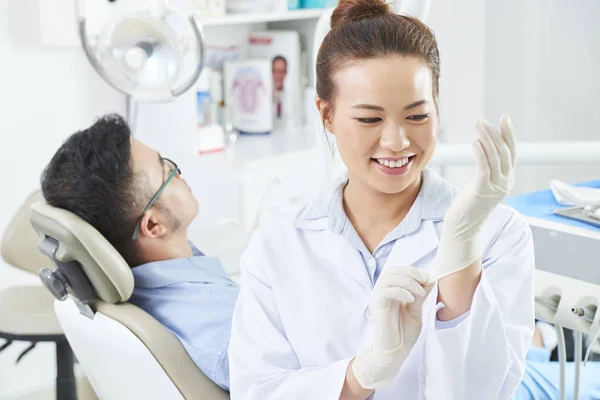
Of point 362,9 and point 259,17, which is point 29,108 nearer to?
point 259,17

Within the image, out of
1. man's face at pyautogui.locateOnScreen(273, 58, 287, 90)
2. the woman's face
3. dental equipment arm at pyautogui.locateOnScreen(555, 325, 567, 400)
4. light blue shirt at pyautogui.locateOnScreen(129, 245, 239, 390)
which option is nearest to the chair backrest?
the woman's face

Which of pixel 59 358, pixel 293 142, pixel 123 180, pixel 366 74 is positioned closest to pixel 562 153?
pixel 366 74

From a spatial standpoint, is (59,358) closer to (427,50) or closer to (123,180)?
(123,180)

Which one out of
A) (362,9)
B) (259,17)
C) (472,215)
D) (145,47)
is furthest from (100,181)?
(259,17)

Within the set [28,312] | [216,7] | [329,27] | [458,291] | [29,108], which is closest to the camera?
[458,291]

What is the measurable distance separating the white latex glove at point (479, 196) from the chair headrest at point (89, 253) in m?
0.65

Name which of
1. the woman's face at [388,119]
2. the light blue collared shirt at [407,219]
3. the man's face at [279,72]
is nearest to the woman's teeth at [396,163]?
the woman's face at [388,119]

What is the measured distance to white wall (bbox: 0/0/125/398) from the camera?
2707 millimetres

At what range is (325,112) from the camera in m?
1.26

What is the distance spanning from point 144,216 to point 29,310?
1.83 ft

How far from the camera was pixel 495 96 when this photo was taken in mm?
3383

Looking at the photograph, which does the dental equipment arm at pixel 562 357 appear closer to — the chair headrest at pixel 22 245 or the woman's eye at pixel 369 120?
the woman's eye at pixel 369 120

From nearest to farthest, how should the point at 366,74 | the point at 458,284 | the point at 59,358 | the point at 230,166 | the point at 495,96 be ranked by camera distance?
the point at 458,284 < the point at 366,74 < the point at 59,358 < the point at 230,166 < the point at 495,96

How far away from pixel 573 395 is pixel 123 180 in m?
0.93
